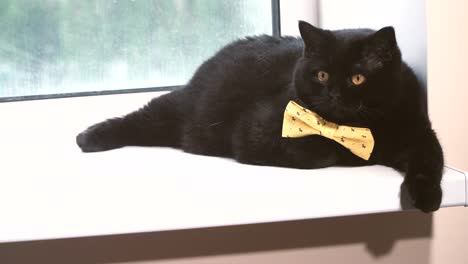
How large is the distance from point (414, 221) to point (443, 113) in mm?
233

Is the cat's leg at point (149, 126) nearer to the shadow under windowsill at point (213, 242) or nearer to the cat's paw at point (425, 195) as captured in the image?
the shadow under windowsill at point (213, 242)

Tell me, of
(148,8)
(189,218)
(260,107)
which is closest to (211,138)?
(260,107)

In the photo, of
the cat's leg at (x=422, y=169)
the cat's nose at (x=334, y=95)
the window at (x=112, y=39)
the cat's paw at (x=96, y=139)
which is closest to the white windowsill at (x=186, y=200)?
the cat's leg at (x=422, y=169)

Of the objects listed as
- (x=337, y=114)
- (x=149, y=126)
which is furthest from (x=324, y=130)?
(x=149, y=126)

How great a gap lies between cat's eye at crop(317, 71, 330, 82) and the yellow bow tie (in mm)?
58

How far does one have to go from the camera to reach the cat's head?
2.83 feet

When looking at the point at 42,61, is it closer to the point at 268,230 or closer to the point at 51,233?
the point at 51,233

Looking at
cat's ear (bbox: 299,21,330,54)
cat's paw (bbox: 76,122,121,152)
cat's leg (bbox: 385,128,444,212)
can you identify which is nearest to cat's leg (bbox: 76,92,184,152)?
cat's paw (bbox: 76,122,121,152)

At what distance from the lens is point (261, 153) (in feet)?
3.19

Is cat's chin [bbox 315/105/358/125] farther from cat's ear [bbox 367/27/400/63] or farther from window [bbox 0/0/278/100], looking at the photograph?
window [bbox 0/0/278/100]

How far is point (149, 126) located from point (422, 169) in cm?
61

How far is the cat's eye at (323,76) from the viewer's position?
2.93 feet

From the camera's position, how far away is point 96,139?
115 cm

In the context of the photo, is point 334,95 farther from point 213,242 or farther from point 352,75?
point 213,242
